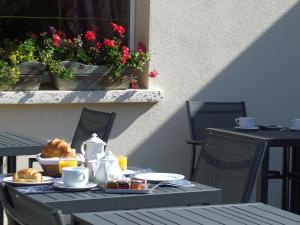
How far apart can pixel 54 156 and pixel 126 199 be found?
0.64 metres

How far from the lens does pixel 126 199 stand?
3.27 metres

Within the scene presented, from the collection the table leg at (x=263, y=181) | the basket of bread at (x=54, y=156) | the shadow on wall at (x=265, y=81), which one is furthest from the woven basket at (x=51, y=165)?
the shadow on wall at (x=265, y=81)

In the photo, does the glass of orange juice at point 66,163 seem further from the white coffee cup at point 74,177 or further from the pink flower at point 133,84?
the pink flower at point 133,84

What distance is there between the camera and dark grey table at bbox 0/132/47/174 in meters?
4.62

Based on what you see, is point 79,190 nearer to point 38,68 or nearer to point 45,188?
point 45,188

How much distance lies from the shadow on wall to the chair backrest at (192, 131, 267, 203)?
7.48 feet

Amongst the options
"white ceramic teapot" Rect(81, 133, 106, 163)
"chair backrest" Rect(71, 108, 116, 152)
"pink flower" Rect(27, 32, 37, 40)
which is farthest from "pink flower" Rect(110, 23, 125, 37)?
"white ceramic teapot" Rect(81, 133, 106, 163)

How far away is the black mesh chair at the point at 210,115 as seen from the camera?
6.21 m

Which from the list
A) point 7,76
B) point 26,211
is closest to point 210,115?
point 7,76

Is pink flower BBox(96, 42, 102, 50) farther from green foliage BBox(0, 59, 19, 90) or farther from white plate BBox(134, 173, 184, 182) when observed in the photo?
white plate BBox(134, 173, 184, 182)

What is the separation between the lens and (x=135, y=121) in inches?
245

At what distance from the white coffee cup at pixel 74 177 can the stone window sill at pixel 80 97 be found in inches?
96.1

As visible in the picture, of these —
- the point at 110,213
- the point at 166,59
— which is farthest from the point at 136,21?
the point at 110,213

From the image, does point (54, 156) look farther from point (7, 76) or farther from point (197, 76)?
point (197, 76)
